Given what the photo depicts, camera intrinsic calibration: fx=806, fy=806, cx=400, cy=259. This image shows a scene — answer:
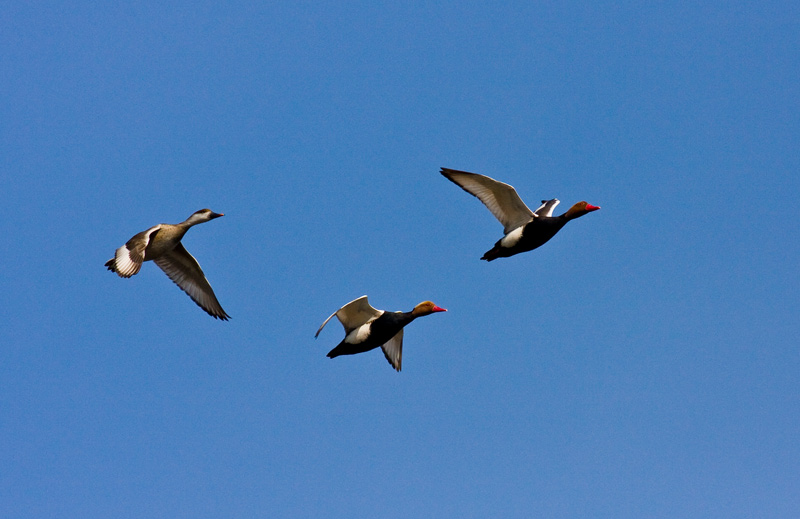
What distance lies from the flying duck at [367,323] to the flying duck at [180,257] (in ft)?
14.3

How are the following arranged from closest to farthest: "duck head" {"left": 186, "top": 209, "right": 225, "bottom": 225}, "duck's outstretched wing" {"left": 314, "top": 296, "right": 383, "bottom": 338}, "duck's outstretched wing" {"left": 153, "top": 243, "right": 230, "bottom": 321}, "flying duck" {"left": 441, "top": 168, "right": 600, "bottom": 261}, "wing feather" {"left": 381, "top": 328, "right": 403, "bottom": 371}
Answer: "duck's outstretched wing" {"left": 314, "top": 296, "right": 383, "bottom": 338} → "flying duck" {"left": 441, "top": 168, "right": 600, "bottom": 261} → "wing feather" {"left": 381, "top": 328, "right": 403, "bottom": 371} → "duck head" {"left": 186, "top": 209, "right": 225, "bottom": 225} → "duck's outstretched wing" {"left": 153, "top": 243, "right": 230, "bottom": 321}

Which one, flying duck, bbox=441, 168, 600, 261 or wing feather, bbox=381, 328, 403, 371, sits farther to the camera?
wing feather, bbox=381, 328, 403, 371

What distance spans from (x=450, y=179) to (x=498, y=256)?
196 cm

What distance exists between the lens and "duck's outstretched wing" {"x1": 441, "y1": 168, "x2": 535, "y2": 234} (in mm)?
17141

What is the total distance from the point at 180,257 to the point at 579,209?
358 inches

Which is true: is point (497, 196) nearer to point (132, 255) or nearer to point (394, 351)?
point (394, 351)

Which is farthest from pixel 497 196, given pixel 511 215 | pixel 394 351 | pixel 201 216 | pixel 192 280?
pixel 192 280

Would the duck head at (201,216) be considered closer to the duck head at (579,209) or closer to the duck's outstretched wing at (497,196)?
the duck's outstretched wing at (497,196)

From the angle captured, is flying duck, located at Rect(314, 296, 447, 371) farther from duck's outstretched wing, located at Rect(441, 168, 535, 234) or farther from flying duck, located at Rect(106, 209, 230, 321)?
flying duck, located at Rect(106, 209, 230, 321)

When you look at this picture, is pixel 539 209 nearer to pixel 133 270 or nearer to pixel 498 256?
pixel 498 256

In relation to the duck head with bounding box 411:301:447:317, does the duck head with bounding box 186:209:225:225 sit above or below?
above

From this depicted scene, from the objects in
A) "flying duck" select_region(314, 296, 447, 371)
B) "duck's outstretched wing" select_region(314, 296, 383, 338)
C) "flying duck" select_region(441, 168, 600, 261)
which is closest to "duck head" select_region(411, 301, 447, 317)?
"flying duck" select_region(314, 296, 447, 371)

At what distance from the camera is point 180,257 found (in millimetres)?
18672

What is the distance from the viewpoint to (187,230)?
60.0ft
